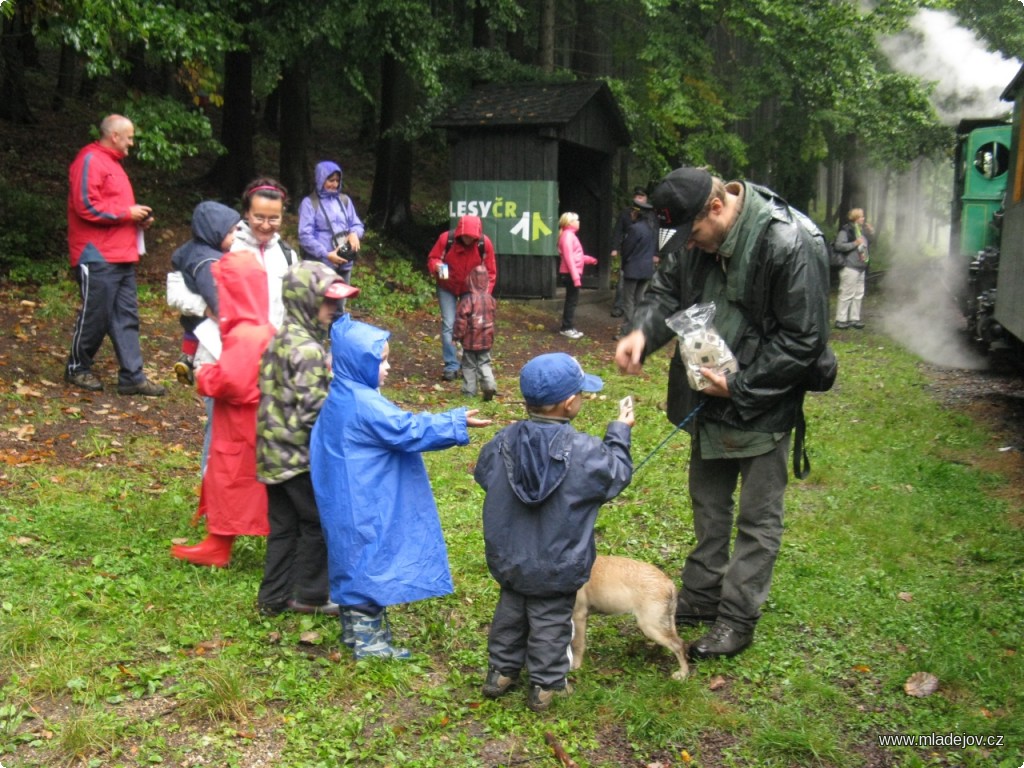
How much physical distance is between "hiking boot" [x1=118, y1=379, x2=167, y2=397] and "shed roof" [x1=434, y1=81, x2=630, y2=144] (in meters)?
9.00

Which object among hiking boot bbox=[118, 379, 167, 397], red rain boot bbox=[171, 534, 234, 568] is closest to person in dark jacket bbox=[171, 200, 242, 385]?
red rain boot bbox=[171, 534, 234, 568]

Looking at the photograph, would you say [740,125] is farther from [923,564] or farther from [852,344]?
[923,564]

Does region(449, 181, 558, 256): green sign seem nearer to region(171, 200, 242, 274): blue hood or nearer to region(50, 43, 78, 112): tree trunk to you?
region(50, 43, 78, 112): tree trunk

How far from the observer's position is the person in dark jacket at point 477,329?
31.5ft

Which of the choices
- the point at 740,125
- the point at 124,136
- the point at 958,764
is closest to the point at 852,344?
the point at 124,136

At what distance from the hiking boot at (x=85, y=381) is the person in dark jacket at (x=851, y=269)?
12562 mm

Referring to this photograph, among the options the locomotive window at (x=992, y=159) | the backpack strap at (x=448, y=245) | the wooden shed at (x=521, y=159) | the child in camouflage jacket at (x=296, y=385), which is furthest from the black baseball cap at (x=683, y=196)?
the locomotive window at (x=992, y=159)

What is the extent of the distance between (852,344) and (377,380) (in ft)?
41.7

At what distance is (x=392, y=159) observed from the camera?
18719 millimetres

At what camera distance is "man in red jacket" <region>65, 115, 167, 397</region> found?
782 cm

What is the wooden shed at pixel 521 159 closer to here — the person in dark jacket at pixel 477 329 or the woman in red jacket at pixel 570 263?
the woman in red jacket at pixel 570 263

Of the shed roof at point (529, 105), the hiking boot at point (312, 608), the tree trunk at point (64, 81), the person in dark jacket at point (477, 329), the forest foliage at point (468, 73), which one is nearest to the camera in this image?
the hiking boot at point (312, 608)

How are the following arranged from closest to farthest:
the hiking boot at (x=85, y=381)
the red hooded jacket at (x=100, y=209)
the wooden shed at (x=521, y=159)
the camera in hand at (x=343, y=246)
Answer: the red hooded jacket at (x=100, y=209), the hiking boot at (x=85, y=381), the camera in hand at (x=343, y=246), the wooden shed at (x=521, y=159)

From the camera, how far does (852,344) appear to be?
50.6ft
